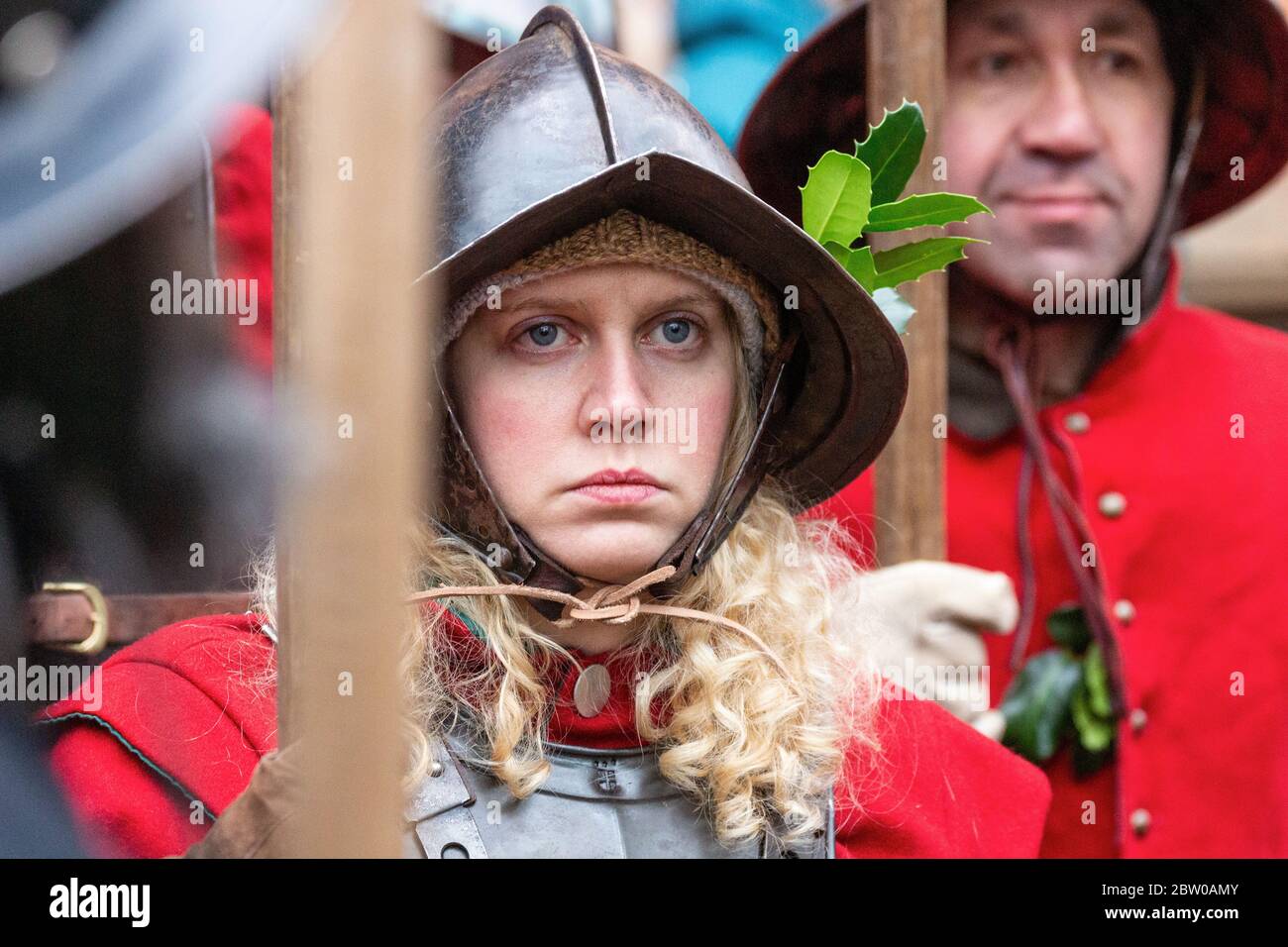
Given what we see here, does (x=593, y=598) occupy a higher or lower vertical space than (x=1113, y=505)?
lower

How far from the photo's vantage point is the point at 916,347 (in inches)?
102

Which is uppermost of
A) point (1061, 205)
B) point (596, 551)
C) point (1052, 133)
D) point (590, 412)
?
point (1052, 133)

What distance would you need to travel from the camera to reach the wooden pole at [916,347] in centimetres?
254

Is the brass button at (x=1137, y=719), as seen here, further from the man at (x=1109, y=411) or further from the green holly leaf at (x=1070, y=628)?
the green holly leaf at (x=1070, y=628)

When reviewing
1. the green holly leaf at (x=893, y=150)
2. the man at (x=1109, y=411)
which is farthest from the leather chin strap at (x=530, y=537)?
the man at (x=1109, y=411)

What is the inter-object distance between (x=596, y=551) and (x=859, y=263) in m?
0.49

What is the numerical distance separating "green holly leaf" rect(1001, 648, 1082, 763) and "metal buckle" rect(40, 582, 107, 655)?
132cm

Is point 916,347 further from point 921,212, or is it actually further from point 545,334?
point 545,334

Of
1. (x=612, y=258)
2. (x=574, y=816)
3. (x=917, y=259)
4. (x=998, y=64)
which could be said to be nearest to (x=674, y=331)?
(x=612, y=258)

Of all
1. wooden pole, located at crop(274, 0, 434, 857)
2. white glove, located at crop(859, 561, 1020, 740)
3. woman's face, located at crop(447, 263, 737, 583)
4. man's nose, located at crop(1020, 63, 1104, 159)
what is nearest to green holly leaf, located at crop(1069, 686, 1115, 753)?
white glove, located at crop(859, 561, 1020, 740)

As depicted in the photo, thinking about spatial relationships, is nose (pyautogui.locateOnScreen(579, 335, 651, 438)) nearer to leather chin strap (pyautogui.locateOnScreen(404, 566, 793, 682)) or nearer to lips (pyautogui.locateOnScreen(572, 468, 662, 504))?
lips (pyautogui.locateOnScreen(572, 468, 662, 504))

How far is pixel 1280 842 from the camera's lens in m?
2.69
